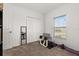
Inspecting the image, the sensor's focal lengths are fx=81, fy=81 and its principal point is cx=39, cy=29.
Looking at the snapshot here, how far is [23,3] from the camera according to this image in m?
1.03

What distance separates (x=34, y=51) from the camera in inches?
41.9

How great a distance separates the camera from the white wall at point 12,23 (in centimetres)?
102

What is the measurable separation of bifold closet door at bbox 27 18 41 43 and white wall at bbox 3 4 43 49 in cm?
9

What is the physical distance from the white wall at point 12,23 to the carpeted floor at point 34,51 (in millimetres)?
74

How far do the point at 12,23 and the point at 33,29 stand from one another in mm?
279

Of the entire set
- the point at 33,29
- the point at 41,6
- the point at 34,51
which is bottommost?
the point at 34,51

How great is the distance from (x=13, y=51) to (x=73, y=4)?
0.92 meters

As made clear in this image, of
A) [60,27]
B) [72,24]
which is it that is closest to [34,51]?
[60,27]

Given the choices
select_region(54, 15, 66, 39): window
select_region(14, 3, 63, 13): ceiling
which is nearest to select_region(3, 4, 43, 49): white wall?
select_region(14, 3, 63, 13): ceiling

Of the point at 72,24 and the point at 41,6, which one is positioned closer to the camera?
the point at 72,24

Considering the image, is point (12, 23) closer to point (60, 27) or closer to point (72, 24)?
point (60, 27)

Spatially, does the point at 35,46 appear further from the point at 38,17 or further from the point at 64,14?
the point at 64,14

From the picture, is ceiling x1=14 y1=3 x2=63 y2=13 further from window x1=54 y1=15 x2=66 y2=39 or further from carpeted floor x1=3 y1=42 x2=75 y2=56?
carpeted floor x1=3 y1=42 x2=75 y2=56

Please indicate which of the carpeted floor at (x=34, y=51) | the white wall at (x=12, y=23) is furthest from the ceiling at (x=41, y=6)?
the carpeted floor at (x=34, y=51)
